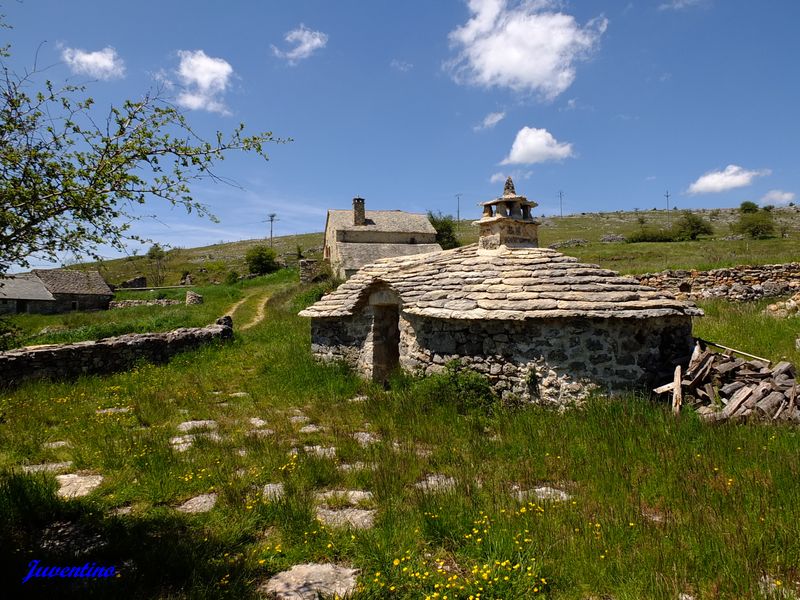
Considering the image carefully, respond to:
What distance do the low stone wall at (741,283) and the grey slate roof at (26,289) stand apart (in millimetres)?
40274

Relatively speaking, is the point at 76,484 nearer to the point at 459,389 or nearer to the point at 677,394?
the point at 459,389

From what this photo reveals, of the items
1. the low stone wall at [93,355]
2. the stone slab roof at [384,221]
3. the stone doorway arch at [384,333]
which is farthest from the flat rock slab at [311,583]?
the stone slab roof at [384,221]

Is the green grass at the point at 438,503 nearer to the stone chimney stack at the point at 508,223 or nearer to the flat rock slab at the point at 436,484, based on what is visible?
the flat rock slab at the point at 436,484

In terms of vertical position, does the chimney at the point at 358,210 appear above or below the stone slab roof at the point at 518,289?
above

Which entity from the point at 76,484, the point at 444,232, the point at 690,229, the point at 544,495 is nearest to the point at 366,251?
the point at 444,232

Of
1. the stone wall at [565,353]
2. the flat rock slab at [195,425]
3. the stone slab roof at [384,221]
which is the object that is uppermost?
the stone slab roof at [384,221]

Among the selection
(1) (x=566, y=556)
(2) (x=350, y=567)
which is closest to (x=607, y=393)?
(1) (x=566, y=556)

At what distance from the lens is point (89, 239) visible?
4.37 metres

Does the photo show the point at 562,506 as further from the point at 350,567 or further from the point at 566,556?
the point at 350,567

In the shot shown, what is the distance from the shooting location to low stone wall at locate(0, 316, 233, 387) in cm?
1016

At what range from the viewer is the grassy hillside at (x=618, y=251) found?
24.5 m

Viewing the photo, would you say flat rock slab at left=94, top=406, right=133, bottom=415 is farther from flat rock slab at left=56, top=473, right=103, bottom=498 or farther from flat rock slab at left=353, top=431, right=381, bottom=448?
flat rock slab at left=353, top=431, right=381, bottom=448

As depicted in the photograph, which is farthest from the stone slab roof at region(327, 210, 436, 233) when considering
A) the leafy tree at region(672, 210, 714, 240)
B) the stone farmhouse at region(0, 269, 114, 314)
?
the leafy tree at region(672, 210, 714, 240)

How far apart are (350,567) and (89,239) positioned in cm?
386
